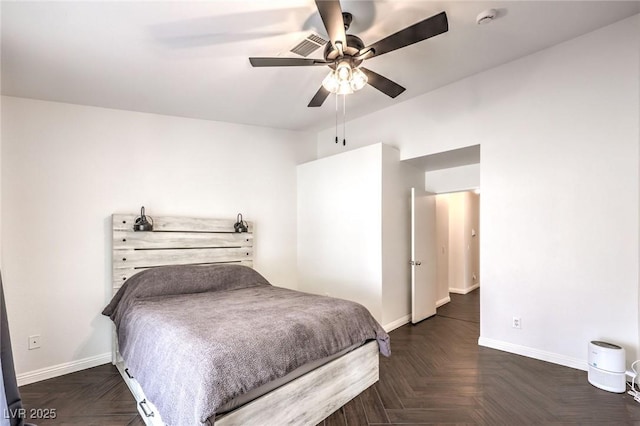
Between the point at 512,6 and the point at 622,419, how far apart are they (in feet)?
9.92

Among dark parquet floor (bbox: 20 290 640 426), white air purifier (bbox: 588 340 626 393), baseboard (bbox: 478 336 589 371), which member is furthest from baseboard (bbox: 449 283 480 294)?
white air purifier (bbox: 588 340 626 393)

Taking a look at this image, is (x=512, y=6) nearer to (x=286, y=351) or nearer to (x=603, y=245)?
(x=603, y=245)

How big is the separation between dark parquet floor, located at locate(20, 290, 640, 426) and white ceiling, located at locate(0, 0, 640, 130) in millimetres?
2803

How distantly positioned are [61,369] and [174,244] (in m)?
1.56

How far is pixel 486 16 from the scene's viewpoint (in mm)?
2291

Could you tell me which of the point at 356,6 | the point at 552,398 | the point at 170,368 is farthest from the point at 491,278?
the point at 170,368

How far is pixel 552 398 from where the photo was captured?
2322 millimetres

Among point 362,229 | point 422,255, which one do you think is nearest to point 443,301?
point 422,255

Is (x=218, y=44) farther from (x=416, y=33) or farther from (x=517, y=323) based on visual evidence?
(x=517, y=323)

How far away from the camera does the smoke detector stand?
7.42 ft

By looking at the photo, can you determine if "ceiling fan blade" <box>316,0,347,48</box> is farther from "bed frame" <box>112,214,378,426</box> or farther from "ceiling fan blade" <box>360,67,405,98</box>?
"bed frame" <box>112,214,378,426</box>

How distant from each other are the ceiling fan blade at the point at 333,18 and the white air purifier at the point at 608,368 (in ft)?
10.2

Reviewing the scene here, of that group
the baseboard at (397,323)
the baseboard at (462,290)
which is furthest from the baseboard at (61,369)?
the baseboard at (462,290)

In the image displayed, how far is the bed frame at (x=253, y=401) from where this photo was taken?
6.06 ft
